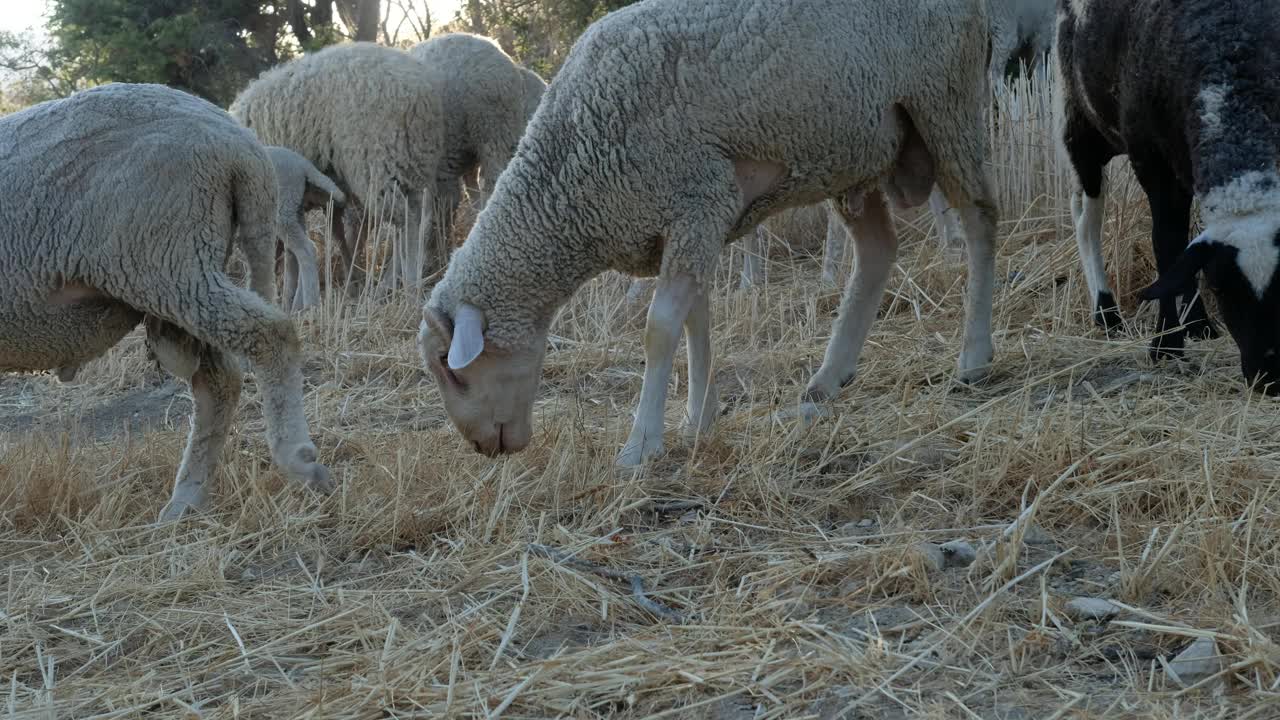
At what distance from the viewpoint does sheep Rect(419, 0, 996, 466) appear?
4527 millimetres

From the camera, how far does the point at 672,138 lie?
14.8 ft

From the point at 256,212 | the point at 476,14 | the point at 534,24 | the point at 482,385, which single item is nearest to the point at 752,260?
the point at 482,385

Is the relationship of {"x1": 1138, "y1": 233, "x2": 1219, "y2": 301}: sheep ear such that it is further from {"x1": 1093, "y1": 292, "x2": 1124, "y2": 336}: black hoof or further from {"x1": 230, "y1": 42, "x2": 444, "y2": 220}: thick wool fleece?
{"x1": 230, "y1": 42, "x2": 444, "y2": 220}: thick wool fleece

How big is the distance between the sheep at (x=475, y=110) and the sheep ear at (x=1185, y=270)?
6.23 metres

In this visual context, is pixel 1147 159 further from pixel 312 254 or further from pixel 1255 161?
pixel 312 254

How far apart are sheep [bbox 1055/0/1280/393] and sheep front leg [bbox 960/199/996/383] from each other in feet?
2.27

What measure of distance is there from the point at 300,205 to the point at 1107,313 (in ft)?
19.7

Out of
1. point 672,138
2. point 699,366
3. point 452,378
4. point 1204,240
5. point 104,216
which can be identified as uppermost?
point 672,138

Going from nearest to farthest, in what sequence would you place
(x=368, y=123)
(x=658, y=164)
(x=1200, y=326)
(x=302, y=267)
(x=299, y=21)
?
(x=658, y=164) → (x=1200, y=326) → (x=368, y=123) → (x=302, y=267) → (x=299, y=21)

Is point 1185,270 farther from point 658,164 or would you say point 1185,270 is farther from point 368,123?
point 368,123

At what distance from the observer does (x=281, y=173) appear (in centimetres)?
945

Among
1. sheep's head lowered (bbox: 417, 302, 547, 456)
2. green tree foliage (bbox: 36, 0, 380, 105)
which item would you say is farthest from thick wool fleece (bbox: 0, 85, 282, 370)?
green tree foliage (bbox: 36, 0, 380, 105)

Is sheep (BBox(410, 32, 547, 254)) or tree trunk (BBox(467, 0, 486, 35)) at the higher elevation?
tree trunk (BBox(467, 0, 486, 35))

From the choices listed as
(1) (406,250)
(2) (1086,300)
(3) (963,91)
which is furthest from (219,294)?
(1) (406,250)
